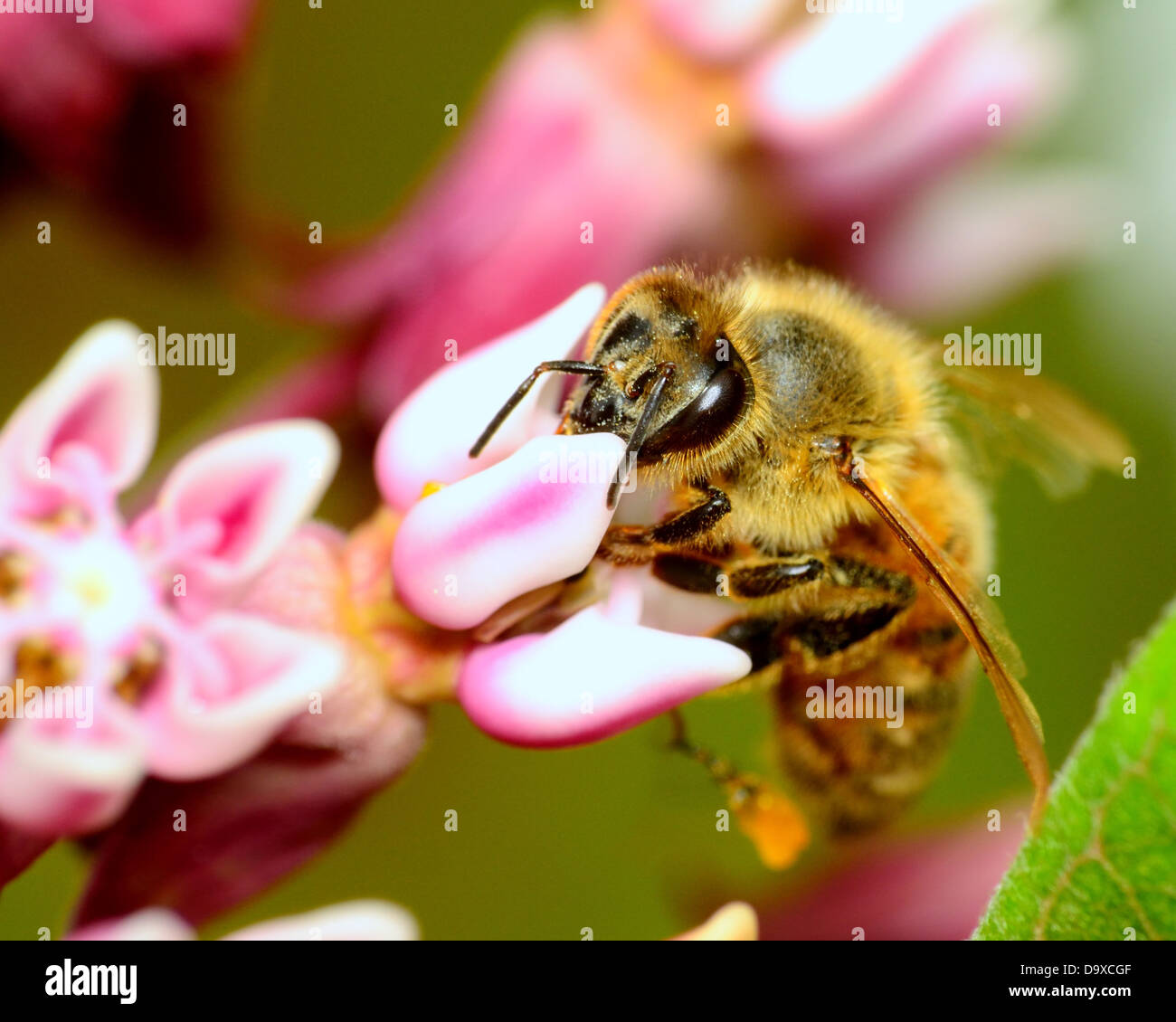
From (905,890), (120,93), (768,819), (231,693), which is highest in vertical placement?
(120,93)

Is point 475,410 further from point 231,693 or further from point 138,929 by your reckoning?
point 138,929

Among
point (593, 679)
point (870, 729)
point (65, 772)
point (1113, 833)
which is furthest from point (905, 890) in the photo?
point (65, 772)

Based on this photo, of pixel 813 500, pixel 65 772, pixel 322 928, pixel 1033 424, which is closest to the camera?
pixel 65 772

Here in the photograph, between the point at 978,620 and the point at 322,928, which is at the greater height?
the point at 978,620

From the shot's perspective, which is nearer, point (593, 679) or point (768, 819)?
point (593, 679)

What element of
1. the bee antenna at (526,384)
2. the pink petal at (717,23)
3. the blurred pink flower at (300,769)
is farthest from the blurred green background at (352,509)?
the bee antenna at (526,384)

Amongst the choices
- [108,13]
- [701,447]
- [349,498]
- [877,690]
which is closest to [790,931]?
[877,690]
